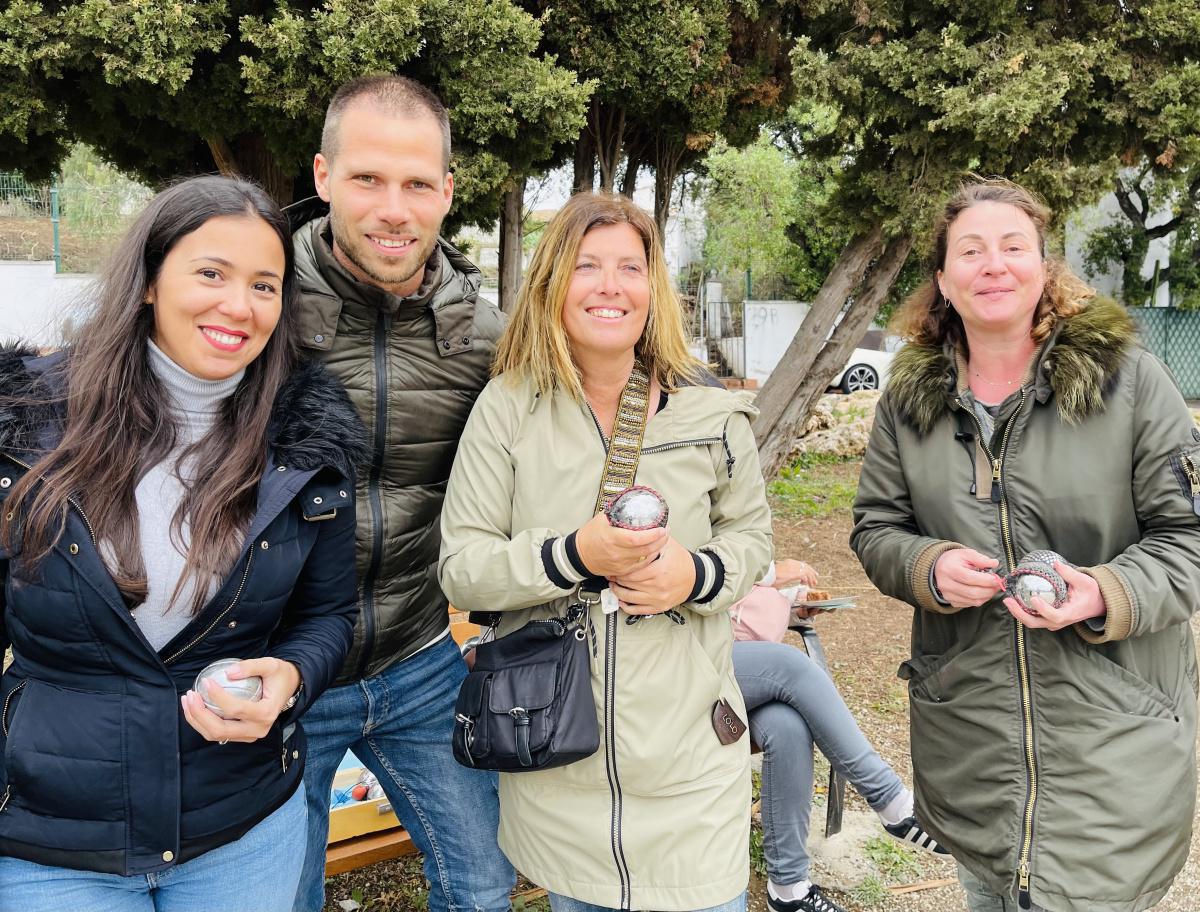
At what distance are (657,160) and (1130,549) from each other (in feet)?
21.0

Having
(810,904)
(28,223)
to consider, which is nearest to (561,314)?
(810,904)

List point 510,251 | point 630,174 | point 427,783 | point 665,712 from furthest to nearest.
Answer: point 630,174
point 510,251
point 427,783
point 665,712

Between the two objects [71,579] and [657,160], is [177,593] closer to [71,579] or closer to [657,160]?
[71,579]

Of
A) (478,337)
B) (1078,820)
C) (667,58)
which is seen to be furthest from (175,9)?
(1078,820)

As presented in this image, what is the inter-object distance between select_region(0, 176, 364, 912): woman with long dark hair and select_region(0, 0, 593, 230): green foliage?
332cm

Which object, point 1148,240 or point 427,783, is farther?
point 1148,240

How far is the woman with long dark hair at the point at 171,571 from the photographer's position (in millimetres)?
1685

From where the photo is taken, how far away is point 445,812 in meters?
2.40

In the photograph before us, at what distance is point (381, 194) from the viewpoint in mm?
2240

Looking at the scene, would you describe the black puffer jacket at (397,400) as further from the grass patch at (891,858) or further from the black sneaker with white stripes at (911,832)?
the grass patch at (891,858)

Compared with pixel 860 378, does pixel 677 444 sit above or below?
above

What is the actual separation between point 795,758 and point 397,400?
6.02ft

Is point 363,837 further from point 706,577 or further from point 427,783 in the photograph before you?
point 706,577

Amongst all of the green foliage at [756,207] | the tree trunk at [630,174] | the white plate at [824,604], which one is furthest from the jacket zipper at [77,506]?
the green foliage at [756,207]
